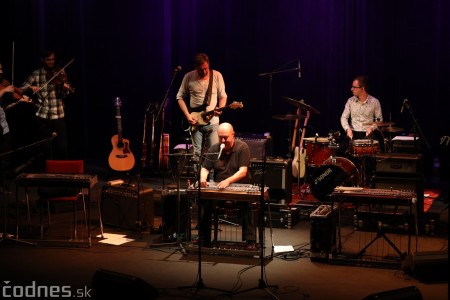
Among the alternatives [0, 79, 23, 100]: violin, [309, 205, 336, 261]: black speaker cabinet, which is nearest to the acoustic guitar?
[309, 205, 336, 261]: black speaker cabinet

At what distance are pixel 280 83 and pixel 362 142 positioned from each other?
282 cm

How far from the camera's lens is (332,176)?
32.4ft

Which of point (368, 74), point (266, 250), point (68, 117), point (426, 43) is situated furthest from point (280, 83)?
point (266, 250)

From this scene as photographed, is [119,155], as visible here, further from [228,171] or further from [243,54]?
[228,171]

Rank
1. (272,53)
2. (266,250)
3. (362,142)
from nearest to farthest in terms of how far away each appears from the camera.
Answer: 1. (266,250)
2. (362,142)
3. (272,53)

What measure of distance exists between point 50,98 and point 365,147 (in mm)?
4645

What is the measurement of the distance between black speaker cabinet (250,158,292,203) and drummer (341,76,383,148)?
5.37 ft

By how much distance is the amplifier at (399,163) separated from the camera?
9.41 meters

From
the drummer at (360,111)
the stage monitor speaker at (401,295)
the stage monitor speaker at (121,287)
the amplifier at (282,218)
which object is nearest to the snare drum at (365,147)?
the drummer at (360,111)

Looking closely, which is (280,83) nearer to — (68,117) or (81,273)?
(68,117)

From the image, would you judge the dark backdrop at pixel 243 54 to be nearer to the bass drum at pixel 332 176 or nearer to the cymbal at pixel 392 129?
the cymbal at pixel 392 129

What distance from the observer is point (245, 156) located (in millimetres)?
8141

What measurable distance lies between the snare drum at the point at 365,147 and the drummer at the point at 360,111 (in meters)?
0.77

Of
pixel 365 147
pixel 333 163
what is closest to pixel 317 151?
pixel 333 163
